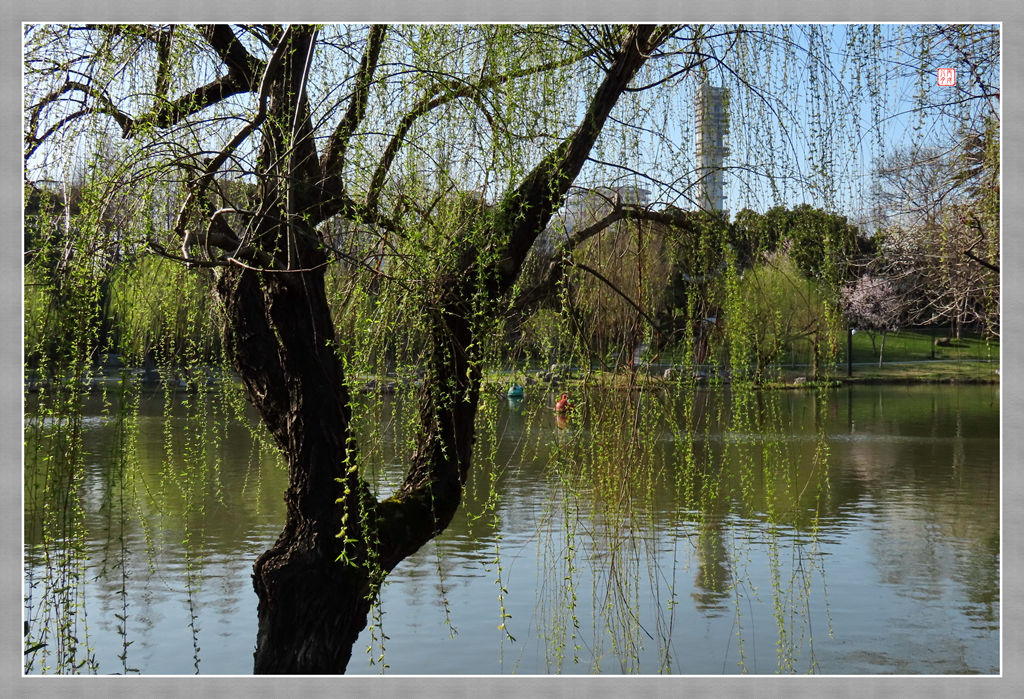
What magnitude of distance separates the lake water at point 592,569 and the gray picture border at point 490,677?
0.14m

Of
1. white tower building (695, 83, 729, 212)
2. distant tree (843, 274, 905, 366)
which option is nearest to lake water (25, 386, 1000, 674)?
white tower building (695, 83, 729, 212)

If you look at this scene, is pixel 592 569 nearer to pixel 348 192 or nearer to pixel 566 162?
pixel 566 162

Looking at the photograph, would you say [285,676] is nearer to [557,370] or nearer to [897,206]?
[557,370]

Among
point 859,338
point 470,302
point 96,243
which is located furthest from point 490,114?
point 859,338

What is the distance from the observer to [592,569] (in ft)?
8.02

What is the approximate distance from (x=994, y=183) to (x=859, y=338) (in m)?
17.0

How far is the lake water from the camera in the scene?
8.13ft

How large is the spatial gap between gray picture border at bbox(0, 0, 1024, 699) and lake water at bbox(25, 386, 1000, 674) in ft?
0.47

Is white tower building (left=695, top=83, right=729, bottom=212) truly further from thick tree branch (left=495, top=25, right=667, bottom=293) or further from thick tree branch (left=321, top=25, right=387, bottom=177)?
thick tree branch (left=321, top=25, right=387, bottom=177)

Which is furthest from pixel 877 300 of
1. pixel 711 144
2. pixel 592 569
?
pixel 592 569

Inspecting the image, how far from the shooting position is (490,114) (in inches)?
84.8

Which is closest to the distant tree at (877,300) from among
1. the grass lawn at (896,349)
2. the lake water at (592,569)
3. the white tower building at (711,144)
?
the lake water at (592,569)

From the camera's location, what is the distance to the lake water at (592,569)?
2.48 m
